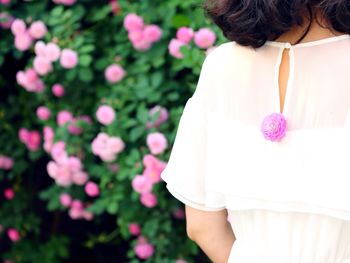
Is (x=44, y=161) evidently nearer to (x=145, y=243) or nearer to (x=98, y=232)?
(x=98, y=232)

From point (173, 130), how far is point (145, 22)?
405mm

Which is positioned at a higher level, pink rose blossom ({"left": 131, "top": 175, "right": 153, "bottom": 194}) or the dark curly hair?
the dark curly hair

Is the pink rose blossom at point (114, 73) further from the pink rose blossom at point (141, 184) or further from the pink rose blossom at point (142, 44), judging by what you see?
the pink rose blossom at point (141, 184)

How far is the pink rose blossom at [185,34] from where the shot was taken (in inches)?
102

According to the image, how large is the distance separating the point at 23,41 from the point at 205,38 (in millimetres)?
812

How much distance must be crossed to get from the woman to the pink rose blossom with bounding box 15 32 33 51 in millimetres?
1380

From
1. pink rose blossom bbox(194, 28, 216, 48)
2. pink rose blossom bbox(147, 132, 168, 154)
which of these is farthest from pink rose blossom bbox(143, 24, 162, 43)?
pink rose blossom bbox(147, 132, 168, 154)

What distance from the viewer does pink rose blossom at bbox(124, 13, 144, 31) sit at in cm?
275

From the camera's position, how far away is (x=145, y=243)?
2883 millimetres

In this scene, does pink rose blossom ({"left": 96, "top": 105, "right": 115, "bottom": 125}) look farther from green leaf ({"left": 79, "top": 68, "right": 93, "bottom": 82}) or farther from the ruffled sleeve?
the ruffled sleeve

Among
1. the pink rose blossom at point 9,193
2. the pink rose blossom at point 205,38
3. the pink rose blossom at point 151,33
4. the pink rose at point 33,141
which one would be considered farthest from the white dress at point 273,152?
the pink rose blossom at point 9,193

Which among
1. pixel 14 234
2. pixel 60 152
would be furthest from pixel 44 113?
pixel 14 234

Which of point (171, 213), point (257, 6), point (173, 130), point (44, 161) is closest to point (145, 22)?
point (173, 130)

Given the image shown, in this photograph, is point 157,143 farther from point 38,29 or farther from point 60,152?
point 38,29
